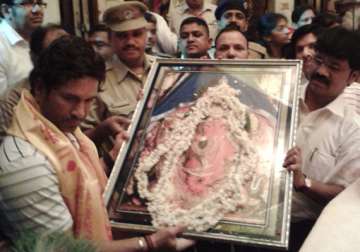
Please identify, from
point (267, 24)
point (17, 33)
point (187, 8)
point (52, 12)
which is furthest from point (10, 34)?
point (267, 24)

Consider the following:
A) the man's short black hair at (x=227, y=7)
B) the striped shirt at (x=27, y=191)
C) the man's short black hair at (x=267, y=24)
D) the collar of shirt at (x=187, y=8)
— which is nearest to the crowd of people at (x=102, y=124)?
the striped shirt at (x=27, y=191)

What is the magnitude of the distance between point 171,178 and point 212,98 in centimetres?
37

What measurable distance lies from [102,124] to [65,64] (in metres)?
0.76

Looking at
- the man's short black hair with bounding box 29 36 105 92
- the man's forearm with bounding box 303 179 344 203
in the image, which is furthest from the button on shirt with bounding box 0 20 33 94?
the man's forearm with bounding box 303 179 344 203

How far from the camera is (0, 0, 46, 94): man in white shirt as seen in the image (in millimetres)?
2830

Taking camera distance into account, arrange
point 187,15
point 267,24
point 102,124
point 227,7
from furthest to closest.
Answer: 1. point 187,15
2. point 267,24
3. point 227,7
4. point 102,124

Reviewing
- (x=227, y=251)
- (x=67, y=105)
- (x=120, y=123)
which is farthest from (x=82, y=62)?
(x=227, y=251)

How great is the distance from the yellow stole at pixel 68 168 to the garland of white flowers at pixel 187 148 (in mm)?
270

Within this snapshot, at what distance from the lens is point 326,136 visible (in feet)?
6.40

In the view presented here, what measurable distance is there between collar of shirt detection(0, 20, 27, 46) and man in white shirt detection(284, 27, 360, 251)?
1.68 m

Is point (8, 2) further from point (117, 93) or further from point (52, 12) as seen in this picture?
point (52, 12)

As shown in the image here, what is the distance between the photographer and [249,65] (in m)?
2.06

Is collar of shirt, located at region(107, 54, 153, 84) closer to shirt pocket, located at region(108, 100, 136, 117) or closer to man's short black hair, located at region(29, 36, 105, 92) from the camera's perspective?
shirt pocket, located at region(108, 100, 136, 117)

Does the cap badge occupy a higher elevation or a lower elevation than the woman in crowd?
higher
